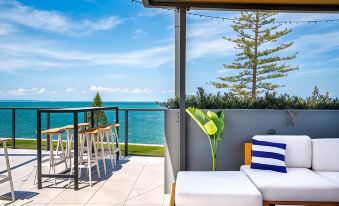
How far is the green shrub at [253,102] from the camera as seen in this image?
414cm

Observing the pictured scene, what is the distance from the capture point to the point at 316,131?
13.5 ft

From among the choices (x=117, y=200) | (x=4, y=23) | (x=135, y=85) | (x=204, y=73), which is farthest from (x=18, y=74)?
(x=117, y=200)

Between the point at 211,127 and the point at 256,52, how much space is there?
5084 millimetres

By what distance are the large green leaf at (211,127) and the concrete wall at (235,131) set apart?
0.41m

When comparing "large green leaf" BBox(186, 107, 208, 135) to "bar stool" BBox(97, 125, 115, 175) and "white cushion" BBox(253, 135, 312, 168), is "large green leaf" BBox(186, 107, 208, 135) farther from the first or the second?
"bar stool" BBox(97, 125, 115, 175)

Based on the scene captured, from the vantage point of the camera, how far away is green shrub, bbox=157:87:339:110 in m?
4.14

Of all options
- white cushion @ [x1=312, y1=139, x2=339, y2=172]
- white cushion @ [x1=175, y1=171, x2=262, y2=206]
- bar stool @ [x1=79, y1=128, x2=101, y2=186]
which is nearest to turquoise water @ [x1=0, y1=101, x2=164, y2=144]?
bar stool @ [x1=79, y1=128, x2=101, y2=186]

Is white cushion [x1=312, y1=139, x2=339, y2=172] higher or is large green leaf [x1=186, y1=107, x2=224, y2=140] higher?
large green leaf [x1=186, y1=107, x2=224, y2=140]

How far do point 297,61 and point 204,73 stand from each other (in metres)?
2.43

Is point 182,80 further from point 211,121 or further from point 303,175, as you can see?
point 303,175

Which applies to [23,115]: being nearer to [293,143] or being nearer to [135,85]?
[135,85]

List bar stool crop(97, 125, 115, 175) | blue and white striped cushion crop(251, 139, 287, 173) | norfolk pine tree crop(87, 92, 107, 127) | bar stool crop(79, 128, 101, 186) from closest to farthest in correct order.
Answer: blue and white striped cushion crop(251, 139, 287, 173) < bar stool crop(79, 128, 101, 186) < bar stool crop(97, 125, 115, 175) < norfolk pine tree crop(87, 92, 107, 127)

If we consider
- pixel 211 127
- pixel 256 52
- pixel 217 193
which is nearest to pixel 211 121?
pixel 211 127

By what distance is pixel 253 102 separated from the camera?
416cm
